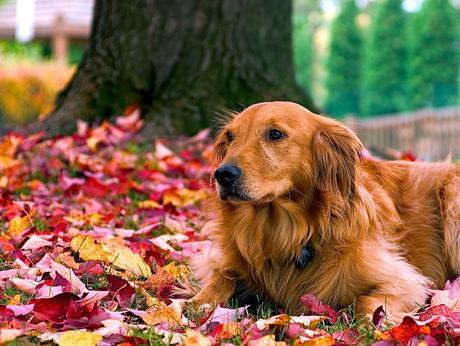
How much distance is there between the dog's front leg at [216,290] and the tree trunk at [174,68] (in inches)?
137

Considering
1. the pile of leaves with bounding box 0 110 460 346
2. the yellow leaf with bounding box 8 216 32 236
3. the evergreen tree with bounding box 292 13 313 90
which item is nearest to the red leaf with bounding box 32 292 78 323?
the pile of leaves with bounding box 0 110 460 346

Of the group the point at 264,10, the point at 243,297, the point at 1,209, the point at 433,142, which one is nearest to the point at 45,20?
the point at 433,142

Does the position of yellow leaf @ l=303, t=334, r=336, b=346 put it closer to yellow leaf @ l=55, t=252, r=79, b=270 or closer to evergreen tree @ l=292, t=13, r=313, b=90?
yellow leaf @ l=55, t=252, r=79, b=270

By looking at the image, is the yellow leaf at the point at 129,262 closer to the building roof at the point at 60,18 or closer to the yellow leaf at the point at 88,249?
the yellow leaf at the point at 88,249

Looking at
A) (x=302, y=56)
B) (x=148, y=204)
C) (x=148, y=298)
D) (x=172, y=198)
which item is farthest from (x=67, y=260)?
(x=302, y=56)

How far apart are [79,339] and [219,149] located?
1.64 meters

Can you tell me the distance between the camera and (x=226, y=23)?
24.7 ft

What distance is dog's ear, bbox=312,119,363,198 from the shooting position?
3.80 meters

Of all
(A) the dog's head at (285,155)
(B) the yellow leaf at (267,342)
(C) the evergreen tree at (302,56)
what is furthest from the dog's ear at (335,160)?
(C) the evergreen tree at (302,56)

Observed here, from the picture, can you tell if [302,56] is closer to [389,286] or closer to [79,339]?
[389,286]

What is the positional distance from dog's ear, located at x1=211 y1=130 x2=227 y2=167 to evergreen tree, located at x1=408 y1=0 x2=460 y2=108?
82.0ft

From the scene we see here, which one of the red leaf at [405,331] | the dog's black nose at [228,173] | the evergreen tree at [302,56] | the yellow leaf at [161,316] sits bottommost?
the evergreen tree at [302,56]

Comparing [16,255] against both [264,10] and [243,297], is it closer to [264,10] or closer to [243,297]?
[243,297]

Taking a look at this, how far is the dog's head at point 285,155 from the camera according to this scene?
3574mm
